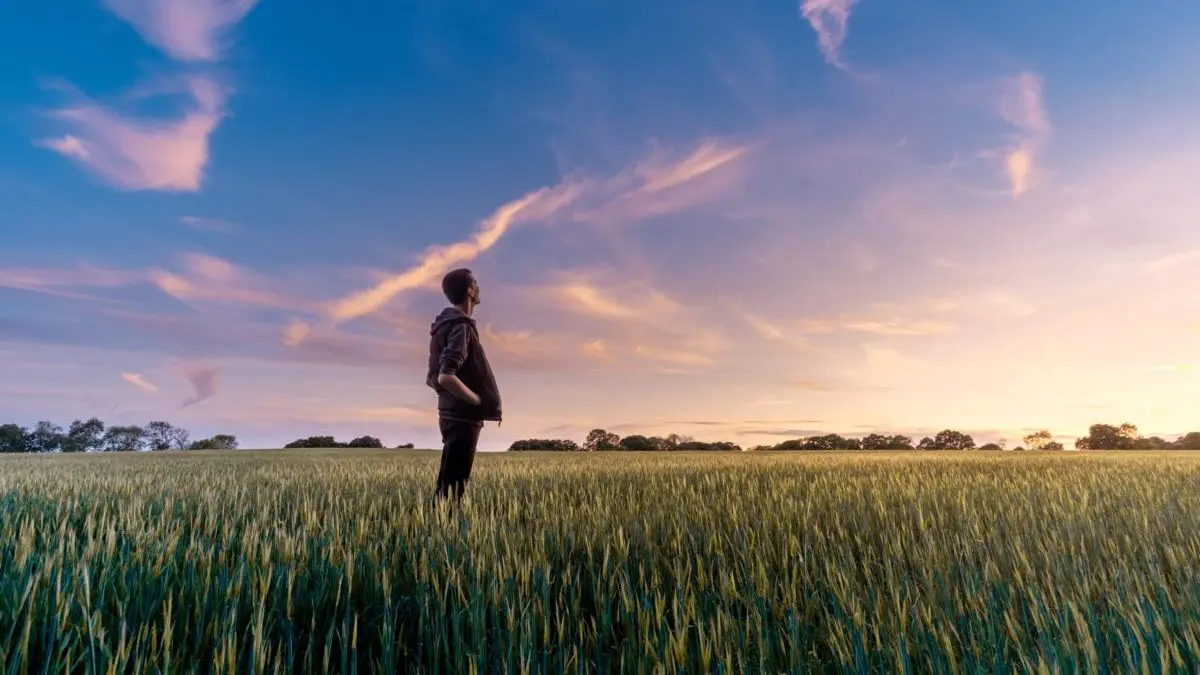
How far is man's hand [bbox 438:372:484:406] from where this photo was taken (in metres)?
4.70

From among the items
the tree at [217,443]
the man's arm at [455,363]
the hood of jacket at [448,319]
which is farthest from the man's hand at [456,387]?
the tree at [217,443]

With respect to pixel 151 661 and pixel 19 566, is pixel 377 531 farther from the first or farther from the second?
pixel 151 661

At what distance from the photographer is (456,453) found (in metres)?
5.21

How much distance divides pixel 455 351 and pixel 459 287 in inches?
27.6

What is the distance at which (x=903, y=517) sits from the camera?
4.82 m

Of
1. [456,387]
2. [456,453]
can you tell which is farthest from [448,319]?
[456,453]

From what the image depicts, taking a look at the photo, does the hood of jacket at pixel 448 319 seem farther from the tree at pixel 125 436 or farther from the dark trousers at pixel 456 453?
the tree at pixel 125 436

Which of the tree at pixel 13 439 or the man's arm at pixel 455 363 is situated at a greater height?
the tree at pixel 13 439

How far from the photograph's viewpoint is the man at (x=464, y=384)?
5.10 metres

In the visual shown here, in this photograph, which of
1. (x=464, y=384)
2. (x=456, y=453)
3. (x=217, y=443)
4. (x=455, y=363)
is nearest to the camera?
(x=455, y=363)

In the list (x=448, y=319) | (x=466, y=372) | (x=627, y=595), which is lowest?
(x=627, y=595)

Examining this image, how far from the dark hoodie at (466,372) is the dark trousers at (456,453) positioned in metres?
0.07

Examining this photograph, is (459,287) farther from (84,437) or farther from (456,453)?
(84,437)

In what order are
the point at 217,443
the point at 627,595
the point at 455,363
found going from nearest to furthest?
the point at 627,595
the point at 455,363
the point at 217,443
